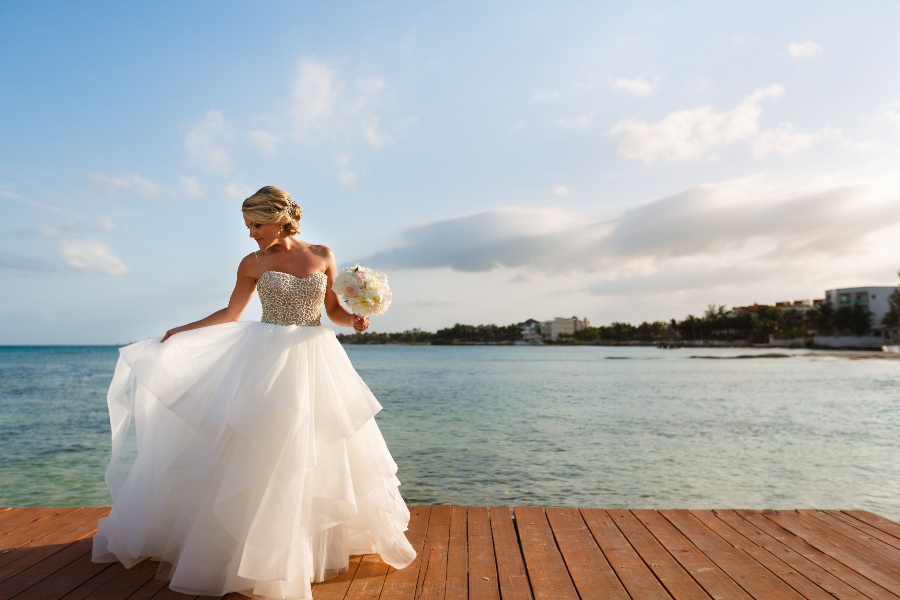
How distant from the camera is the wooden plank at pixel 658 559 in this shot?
3352 mm

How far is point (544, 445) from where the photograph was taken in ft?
44.1

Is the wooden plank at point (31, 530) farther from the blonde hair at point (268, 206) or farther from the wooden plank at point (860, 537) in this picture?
the wooden plank at point (860, 537)

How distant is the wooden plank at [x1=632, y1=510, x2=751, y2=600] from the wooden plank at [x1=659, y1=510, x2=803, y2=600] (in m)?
0.04

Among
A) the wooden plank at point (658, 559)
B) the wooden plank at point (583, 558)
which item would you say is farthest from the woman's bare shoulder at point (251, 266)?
the wooden plank at point (658, 559)

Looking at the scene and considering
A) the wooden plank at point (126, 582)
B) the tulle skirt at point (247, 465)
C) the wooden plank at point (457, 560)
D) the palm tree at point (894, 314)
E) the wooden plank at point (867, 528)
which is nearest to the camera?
the tulle skirt at point (247, 465)

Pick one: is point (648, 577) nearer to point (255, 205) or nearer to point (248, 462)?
point (248, 462)

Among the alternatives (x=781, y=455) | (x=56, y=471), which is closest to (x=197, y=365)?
(x=56, y=471)

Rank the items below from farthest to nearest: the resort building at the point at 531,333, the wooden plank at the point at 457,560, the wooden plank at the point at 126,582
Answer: the resort building at the point at 531,333
the wooden plank at the point at 457,560
the wooden plank at the point at 126,582

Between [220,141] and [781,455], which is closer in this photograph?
[220,141]

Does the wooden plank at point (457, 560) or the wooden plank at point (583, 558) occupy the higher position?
the wooden plank at point (457, 560)

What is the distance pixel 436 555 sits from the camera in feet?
12.7

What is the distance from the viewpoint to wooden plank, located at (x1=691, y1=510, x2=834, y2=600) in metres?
3.36

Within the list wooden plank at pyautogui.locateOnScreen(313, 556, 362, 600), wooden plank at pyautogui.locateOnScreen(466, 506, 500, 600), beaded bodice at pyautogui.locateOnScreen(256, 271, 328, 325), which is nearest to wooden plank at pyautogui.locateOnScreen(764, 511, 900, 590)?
wooden plank at pyautogui.locateOnScreen(466, 506, 500, 600)

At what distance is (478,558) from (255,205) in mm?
2468
